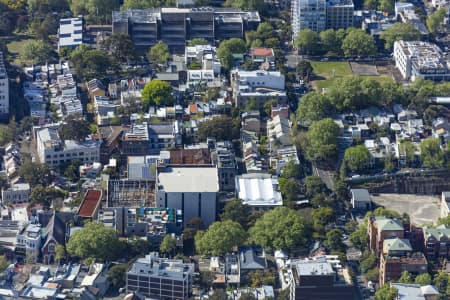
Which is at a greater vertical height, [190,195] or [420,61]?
[420,61]

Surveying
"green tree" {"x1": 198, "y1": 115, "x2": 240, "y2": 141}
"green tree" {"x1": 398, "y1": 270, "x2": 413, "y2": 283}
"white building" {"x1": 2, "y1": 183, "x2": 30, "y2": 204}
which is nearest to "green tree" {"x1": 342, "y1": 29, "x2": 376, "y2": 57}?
"green tree" {"x1": 198, "y1": 115, "x2": 240, "y2": 141}

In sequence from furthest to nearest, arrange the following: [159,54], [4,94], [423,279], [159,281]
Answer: [159,54] → [4,94] → [423,279] → [159,281]

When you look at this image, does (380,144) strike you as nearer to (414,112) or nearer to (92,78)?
(414,112)

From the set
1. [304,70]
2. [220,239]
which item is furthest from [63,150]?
[304,70]

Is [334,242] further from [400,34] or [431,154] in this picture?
[400,34]

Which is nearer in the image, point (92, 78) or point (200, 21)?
point (92, 78)

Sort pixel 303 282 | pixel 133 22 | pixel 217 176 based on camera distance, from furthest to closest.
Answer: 1. pixel 133 22
2. pixel 217 176
3. pixel 303 282

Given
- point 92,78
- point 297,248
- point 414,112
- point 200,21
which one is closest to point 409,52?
point 414,112
